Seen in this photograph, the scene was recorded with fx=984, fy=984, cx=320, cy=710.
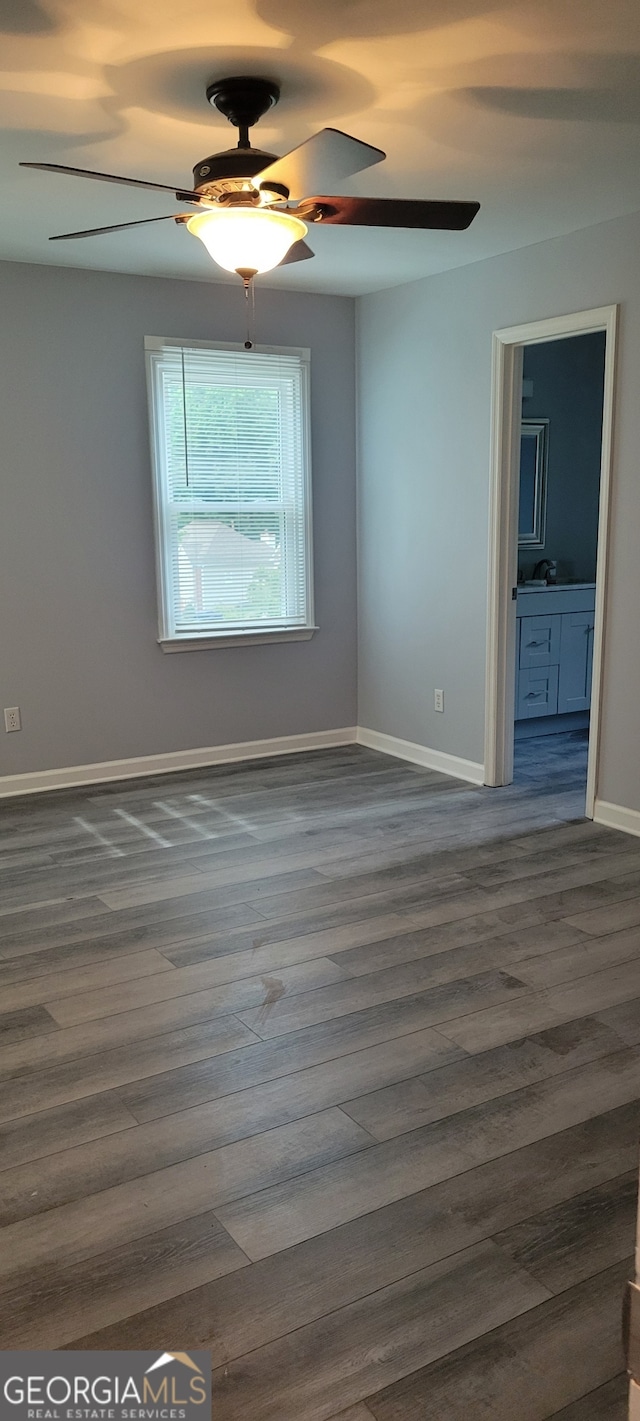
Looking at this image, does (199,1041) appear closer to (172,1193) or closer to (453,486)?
(172,1193)

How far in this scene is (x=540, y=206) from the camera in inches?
144

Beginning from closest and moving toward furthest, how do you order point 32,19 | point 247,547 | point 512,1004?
point 32,19, point 512,1004, point 247,547

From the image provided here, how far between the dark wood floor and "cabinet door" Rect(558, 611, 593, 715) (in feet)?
6.72

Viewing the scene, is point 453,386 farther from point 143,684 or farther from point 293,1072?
point 293,1072

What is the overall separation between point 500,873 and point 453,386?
2.45 m

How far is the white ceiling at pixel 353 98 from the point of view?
7.41 ft

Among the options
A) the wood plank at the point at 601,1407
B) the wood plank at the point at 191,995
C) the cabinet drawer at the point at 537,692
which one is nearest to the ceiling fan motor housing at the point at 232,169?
the wood plank at the point at 191,995

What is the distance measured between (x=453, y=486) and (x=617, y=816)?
5.91 ft

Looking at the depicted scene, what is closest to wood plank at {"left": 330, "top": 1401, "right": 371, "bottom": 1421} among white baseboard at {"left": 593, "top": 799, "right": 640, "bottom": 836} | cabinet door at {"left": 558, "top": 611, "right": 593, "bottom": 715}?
white baseboard at {"left": 593, "top": 799, "right": 640, "bottom": 836}

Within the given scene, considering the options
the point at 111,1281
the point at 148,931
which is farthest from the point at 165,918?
the point at 111,1281

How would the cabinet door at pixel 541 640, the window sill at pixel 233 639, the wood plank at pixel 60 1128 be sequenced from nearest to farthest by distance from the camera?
the wood plank at pixel 60 1128, the window sill at pixel 233 639, the cabinet door at pixel 541 640

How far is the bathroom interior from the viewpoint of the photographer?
574 cm

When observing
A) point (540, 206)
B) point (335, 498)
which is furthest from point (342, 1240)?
point (335, 498)

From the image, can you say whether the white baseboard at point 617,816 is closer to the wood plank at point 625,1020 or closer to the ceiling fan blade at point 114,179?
the wood plank at point 625,1020
